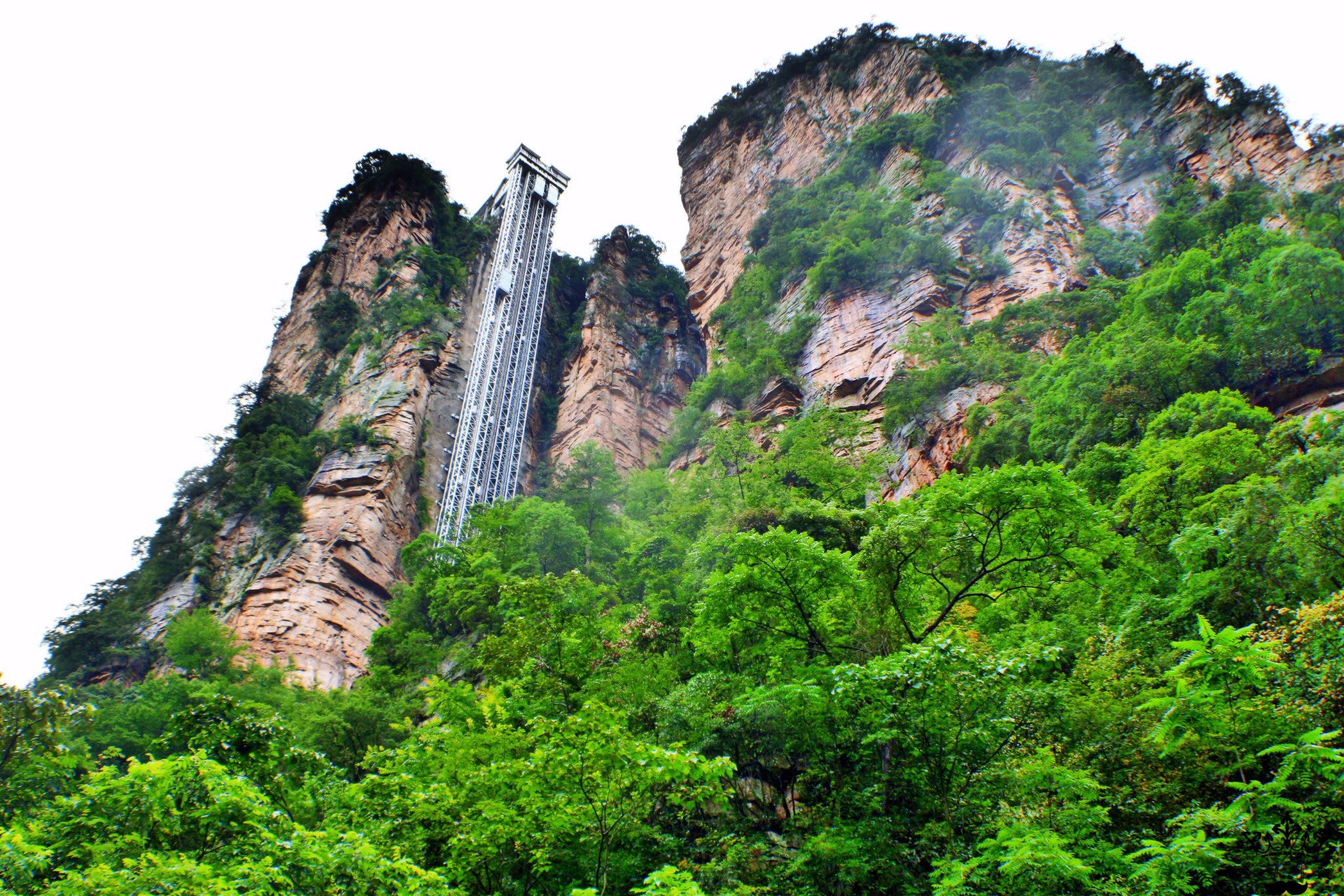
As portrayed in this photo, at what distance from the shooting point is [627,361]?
162 feet

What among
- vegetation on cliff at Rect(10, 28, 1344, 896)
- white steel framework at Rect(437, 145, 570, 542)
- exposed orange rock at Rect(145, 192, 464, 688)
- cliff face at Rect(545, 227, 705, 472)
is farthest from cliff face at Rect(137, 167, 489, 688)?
vegetation on cliff at Rect(10, 28, 1344, 896)

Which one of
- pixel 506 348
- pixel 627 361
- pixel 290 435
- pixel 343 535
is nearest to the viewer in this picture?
pixel 343 535

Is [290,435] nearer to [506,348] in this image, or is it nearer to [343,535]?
[343,535]

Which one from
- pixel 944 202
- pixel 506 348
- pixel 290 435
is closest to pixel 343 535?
pixel 290 435

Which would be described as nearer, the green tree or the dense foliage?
the green tree

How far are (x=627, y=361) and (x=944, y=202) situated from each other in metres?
21.4

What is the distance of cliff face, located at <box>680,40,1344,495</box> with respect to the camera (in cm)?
2908

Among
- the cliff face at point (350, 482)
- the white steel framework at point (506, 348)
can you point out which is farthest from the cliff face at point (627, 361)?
the cliff face at point (350, 482)

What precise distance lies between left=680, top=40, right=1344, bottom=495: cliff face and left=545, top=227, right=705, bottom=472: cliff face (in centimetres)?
498

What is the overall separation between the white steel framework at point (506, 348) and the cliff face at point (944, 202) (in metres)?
10.4

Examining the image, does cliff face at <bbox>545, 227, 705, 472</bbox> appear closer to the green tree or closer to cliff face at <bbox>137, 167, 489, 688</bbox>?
cliff face at <bbox>137, 167, 489, 688</bbox>

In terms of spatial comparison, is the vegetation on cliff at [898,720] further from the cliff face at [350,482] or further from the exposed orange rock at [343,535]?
the cliff face at [350,482]

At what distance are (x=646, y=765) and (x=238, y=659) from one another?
72.4ft

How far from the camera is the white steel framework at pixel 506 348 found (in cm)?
3681
